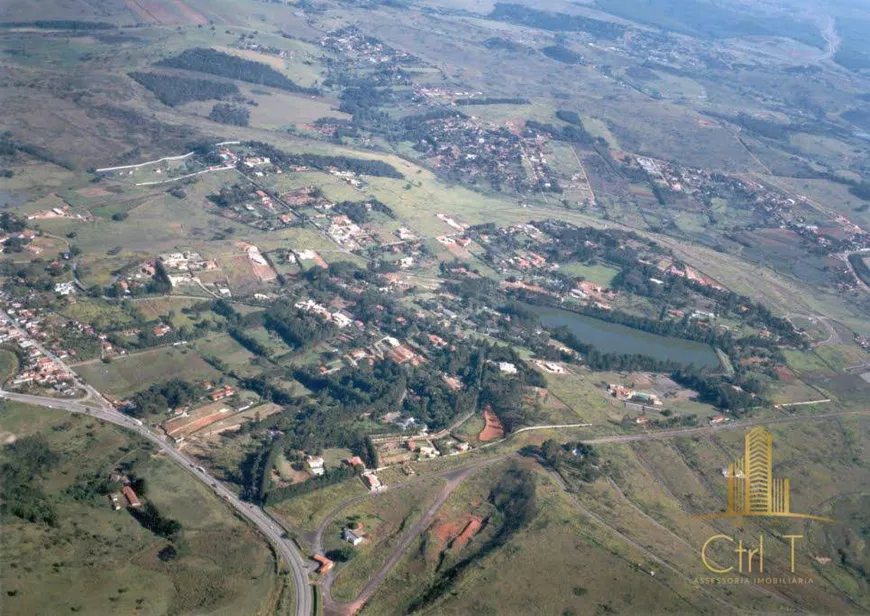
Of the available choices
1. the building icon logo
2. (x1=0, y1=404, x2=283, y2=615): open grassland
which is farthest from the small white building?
the building icon logo

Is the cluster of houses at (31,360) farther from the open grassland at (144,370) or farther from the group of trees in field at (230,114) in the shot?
the group of trees in field at (230,114)

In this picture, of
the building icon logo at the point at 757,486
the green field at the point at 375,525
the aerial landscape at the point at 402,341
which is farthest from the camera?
the building icon logo at the point at 757,486

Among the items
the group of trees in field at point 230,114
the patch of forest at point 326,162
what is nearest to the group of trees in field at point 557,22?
the group of trees in field at point 230,114

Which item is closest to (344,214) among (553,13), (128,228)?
(128,228)

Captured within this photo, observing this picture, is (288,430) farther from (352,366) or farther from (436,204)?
(436,204)

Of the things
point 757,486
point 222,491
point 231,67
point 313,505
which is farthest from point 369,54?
point 313,505

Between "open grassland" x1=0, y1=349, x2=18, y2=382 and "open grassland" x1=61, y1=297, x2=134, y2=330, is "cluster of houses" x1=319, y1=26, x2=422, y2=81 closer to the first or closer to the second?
"open grassland" x1=61, y1=297, x2=134, y2=330

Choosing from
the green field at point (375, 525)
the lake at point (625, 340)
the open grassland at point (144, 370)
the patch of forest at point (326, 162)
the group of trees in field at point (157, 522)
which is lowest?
the open grassland at point (144, 370)
